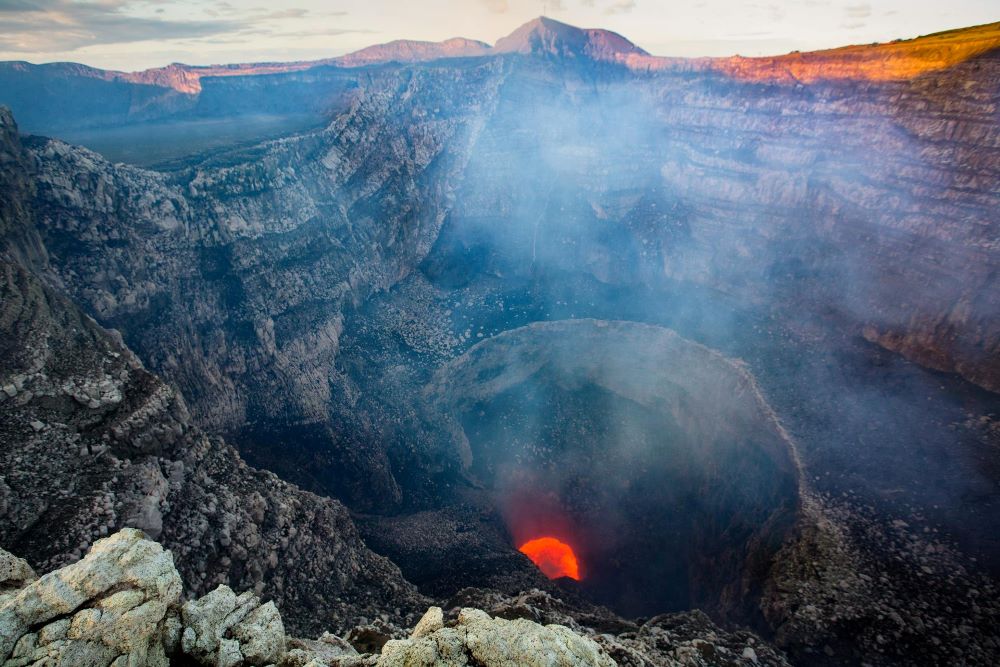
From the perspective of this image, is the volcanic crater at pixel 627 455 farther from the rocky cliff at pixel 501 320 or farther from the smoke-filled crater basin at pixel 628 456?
the rocky cliff at pixel 501 320

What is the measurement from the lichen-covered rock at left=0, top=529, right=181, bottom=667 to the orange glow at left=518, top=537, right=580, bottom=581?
25.8m

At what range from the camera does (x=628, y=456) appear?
36156mm

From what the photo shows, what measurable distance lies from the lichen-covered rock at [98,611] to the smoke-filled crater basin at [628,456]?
21.7 m

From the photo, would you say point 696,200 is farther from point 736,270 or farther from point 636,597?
point 636,597

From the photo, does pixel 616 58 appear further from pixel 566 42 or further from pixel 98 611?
pixel 98 611

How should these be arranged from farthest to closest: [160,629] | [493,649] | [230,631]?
[230,631] → [493,649] → [160,629]

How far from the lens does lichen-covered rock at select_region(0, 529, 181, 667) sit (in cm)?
877

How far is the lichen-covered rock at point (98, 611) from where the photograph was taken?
8.77 metres

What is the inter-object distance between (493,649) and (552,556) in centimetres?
2555

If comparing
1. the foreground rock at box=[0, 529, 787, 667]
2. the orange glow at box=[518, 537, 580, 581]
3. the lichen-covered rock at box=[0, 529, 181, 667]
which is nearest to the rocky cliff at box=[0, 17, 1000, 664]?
the foreground rock at box=[0, 529, 787, 667]

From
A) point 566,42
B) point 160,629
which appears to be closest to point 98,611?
point 160,629

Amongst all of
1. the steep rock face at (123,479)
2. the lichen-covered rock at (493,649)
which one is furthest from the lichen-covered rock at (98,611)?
the lichen-covered rock at (493,649)

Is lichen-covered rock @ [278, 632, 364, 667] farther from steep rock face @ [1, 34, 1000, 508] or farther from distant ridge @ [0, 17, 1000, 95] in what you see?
distant ridge @ [0, 17, 1000, 95]

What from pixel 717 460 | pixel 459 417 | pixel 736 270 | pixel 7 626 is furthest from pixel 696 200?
pixel 7 626
